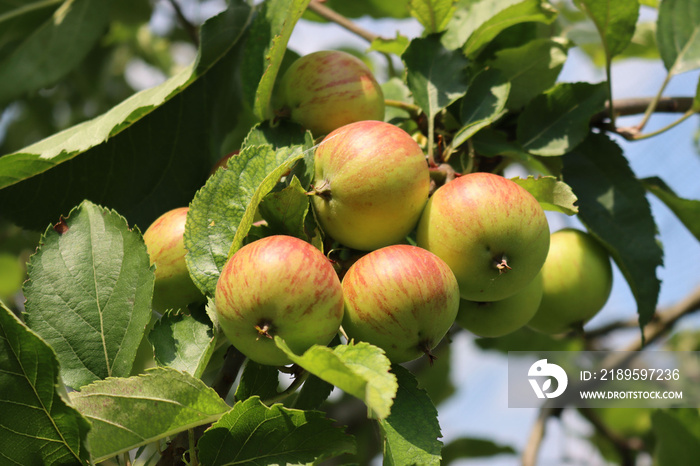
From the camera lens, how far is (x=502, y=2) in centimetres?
129

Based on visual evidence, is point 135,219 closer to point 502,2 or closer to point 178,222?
point 178,222

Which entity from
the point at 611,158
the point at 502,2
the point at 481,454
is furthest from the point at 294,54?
the point at 481,454

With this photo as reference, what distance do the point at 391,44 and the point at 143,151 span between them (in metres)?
0.53

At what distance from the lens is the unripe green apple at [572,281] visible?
1.23 metres

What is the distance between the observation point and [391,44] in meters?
1.32

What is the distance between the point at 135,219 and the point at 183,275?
0.31m

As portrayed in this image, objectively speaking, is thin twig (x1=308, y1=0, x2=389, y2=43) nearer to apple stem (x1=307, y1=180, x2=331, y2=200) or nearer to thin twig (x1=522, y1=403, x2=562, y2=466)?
apple stem (x1=307, y1=180, x2=331, y2=200)

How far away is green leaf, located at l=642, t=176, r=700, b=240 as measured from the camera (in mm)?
1374

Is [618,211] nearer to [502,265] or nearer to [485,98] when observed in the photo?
[485,98]

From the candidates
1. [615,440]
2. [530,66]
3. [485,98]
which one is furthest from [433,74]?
[615,440]

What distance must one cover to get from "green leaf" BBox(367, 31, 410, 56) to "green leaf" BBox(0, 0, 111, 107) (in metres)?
0.80

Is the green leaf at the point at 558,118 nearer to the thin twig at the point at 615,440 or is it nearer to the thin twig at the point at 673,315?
the thin twig at the point at 673,315

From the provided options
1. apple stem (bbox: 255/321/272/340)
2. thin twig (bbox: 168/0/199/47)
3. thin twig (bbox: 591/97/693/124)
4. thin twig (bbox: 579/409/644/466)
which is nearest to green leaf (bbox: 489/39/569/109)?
thin twig (bbox: 591/97/693/124)

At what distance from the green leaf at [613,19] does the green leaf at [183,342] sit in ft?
3.17
